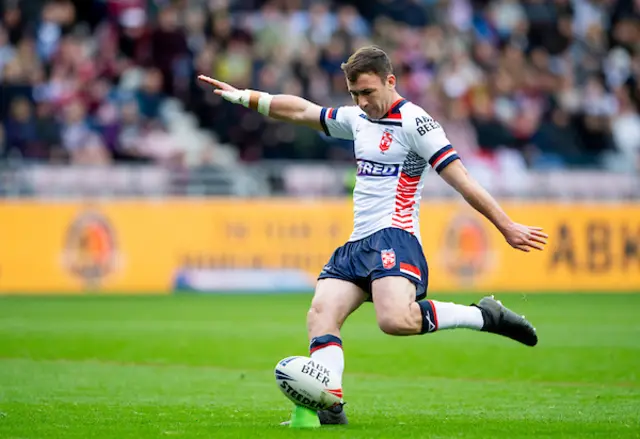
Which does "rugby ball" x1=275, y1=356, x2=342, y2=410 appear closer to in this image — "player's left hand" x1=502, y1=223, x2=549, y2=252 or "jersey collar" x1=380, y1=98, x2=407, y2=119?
"player's left hand" x1=502, y1=223, x2=549, y2=252

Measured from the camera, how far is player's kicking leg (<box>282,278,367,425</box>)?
291 inches

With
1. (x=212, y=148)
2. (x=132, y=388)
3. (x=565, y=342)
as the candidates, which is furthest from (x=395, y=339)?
(x=212, y=148)

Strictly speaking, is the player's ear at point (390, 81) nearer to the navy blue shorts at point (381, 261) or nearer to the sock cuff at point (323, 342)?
the navy blue shorts at point (381, 261)

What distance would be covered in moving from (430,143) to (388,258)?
2.56ft

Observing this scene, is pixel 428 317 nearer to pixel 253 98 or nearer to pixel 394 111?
pixel 394 111

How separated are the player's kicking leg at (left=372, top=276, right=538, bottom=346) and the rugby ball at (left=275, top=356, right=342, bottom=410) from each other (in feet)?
1.67

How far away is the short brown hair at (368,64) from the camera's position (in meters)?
7.37

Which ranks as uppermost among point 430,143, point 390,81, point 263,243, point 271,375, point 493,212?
point 390,81

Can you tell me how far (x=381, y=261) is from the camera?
7484mm

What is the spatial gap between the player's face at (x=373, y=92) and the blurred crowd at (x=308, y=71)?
13670mm

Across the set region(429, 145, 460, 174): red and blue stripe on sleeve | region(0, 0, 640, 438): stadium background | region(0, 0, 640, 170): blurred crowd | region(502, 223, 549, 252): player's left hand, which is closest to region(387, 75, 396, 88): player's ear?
region(429, 145, 460, 174): red and blue stripe on sleeve

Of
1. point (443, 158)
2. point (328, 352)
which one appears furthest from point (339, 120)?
point (328, 352)

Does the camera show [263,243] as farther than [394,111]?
Yes

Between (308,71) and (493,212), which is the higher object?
(308,71)
